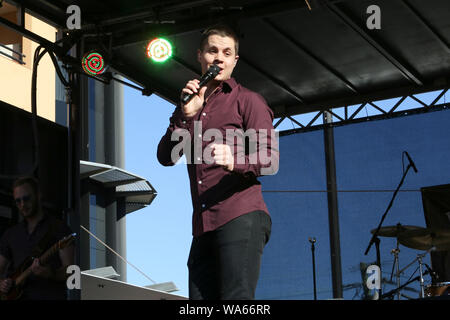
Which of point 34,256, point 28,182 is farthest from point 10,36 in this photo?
point 34,256

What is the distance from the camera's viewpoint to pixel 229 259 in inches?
78.2

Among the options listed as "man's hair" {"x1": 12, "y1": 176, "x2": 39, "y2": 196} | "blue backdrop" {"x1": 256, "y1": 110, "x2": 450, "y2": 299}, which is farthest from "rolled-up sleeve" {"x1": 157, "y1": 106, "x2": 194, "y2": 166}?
"blue backdrop" {"x1": 256, "y1": 110, "x2": 450, "y2": 299}

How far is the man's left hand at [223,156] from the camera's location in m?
1.91

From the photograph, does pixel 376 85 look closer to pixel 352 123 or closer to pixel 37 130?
pixel 352 123

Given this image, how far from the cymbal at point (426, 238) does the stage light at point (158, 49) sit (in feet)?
9.16

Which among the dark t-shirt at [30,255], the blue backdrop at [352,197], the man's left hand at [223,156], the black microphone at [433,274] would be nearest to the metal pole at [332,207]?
the blue backdrop at [352,197]

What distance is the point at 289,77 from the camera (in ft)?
23.4

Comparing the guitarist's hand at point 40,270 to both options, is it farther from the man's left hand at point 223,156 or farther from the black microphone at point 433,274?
the black microphone at point 433,274

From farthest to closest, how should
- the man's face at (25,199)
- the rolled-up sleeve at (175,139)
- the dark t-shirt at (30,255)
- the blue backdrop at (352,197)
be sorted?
1. the blue backdrop at (352,197)
2. the man's face at (25,199)
3. the dark t-shirt at (30,255)
4. the rolled-up sleeve at (175,139)

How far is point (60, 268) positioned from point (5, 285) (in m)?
0.42
